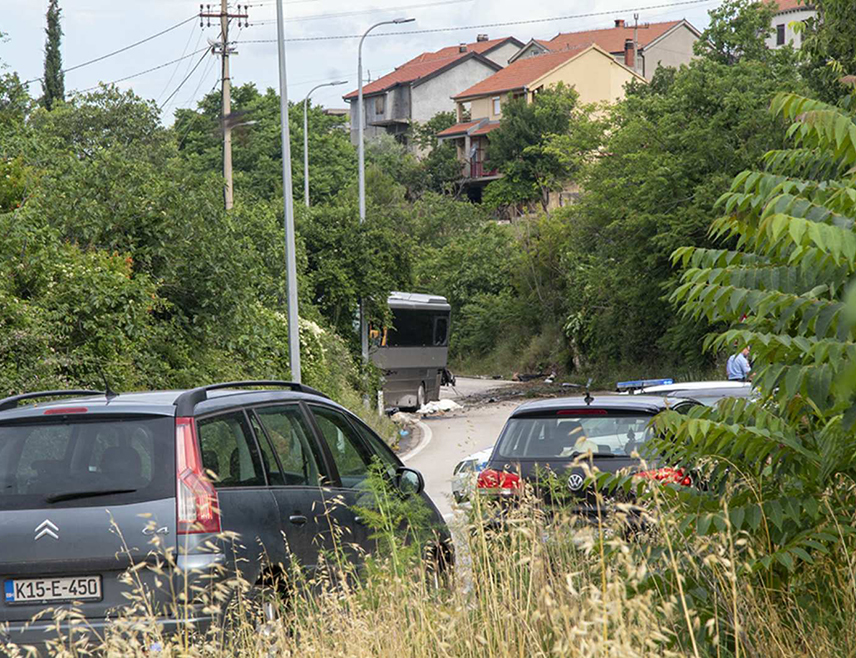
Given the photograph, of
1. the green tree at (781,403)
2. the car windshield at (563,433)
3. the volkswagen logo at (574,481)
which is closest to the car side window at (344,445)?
the volkswagen logo at (574,481)

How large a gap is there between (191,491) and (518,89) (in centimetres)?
7939

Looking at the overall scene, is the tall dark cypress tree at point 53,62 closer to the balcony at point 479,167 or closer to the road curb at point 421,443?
the balcony at point 479,167

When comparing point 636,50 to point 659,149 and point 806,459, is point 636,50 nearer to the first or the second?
point 659,149

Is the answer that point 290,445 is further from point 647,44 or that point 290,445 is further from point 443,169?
point 647,44

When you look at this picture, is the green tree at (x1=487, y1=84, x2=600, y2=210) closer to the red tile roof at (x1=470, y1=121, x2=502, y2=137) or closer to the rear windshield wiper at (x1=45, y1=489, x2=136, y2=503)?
the red tile roof at (x1=470, y1=121, x2=502, y2=137)

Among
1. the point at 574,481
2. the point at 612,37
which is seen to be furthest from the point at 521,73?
the point at 574,481

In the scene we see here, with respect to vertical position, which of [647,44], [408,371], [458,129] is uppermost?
[647,44]

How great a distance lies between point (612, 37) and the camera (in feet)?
323

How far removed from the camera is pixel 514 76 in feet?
283

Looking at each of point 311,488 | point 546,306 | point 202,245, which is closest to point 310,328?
point 202,245

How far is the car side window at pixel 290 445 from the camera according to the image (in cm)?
688

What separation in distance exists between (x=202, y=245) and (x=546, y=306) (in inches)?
1341

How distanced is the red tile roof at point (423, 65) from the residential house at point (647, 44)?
658cm

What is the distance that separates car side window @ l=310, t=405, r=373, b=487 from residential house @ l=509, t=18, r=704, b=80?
8176cm
